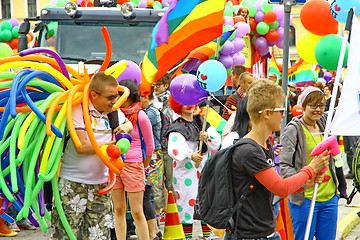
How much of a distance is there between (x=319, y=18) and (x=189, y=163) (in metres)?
2.10

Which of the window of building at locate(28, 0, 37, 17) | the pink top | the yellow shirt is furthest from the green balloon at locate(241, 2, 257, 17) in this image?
the window of building at locate(28, 0, 37, 17)

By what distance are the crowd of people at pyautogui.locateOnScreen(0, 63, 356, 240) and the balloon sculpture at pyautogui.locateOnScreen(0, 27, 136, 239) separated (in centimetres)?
14

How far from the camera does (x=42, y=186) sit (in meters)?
5.52

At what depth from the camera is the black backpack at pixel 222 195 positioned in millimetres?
4457

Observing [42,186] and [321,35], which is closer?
[42,186]

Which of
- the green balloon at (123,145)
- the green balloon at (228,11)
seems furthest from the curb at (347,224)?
the green balloon at (228,11)

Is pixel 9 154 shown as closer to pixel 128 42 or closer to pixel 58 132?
pixel 58 132

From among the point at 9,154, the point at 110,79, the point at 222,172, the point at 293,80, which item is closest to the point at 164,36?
the point at 110,79

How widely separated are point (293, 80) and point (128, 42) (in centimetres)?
793

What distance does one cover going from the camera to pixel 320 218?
6.13 m

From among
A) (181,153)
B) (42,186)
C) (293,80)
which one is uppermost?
(42,186)

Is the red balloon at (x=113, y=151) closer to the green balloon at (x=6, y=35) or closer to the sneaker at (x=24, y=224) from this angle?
the sneaker at (x=24, y=224)

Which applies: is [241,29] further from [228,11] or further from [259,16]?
[259,16]

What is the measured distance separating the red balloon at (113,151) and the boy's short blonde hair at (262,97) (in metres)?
1.28
